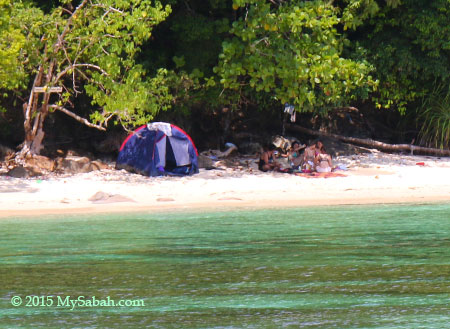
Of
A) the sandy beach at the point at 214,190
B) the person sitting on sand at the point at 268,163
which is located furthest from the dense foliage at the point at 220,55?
the sandy beach at the point at 214,190

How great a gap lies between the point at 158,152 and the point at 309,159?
334cm

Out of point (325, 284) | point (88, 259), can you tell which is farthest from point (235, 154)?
point (325, 284)

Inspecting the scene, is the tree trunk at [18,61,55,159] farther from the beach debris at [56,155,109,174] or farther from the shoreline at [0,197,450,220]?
the shoreline at [0,197,450,220]

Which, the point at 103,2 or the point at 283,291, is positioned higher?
the point at 103,2

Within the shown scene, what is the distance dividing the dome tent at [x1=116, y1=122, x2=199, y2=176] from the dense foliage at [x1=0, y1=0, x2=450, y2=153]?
22.2 inches

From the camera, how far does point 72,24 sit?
16234 mm

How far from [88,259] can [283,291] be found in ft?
8.67

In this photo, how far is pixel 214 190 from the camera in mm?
15289

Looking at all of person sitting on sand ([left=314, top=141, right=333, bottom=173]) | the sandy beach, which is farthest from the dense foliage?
the sandy beach

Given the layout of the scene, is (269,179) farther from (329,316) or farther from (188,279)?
(329,316)

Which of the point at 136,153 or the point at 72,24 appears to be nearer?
the point at 72,24

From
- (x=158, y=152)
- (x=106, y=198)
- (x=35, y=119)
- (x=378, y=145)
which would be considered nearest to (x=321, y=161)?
(x=158, y=152)

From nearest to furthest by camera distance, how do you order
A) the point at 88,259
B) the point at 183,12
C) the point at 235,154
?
1. the point at 88,259
2. the point at 183,12
3. the point at 235,154

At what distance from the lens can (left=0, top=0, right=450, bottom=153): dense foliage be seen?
52.5 ft
